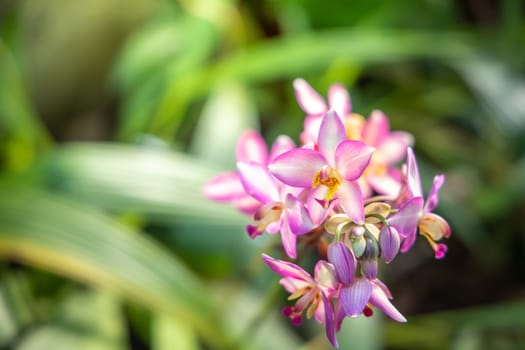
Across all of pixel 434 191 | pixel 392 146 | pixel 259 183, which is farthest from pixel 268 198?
pixel 392 146

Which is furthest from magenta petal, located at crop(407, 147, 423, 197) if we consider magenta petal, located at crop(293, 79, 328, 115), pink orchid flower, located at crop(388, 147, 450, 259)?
magenta petal, located at crop(293, 79, 328, 115)

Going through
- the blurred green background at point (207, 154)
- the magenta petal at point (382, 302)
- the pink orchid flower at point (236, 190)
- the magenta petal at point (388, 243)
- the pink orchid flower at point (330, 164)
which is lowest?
the blurred green background at point (207, 154)

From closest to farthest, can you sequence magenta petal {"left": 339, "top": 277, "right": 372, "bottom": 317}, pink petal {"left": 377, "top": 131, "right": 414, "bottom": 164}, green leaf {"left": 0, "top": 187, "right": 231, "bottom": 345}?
magenta petal {"left": 339, "top": 277, "right": 372, "bottom": 317} < pink petal {"left": 377, "top": 131, "right": 414, "bottom": 164} < green leaf {"left": 0, "top": 187, "right": 231, "bottom": 345}

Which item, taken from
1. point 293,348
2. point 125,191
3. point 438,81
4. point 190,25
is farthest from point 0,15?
point 438,81

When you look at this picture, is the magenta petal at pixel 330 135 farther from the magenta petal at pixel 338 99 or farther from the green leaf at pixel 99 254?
the green leaf at pixel 99 254

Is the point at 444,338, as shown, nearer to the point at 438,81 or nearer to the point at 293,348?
the point at 293,348

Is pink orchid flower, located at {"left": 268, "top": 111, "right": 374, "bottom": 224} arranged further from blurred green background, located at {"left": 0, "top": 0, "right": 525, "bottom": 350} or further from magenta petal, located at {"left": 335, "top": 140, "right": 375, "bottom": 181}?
blurred green background, located at {"left": 0, "top": 0, "right": 525, "bottom": 350}

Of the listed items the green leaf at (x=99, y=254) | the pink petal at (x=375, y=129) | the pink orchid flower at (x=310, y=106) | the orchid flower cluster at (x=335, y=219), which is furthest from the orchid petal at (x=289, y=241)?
the green leaf at (x=99, y=254)
